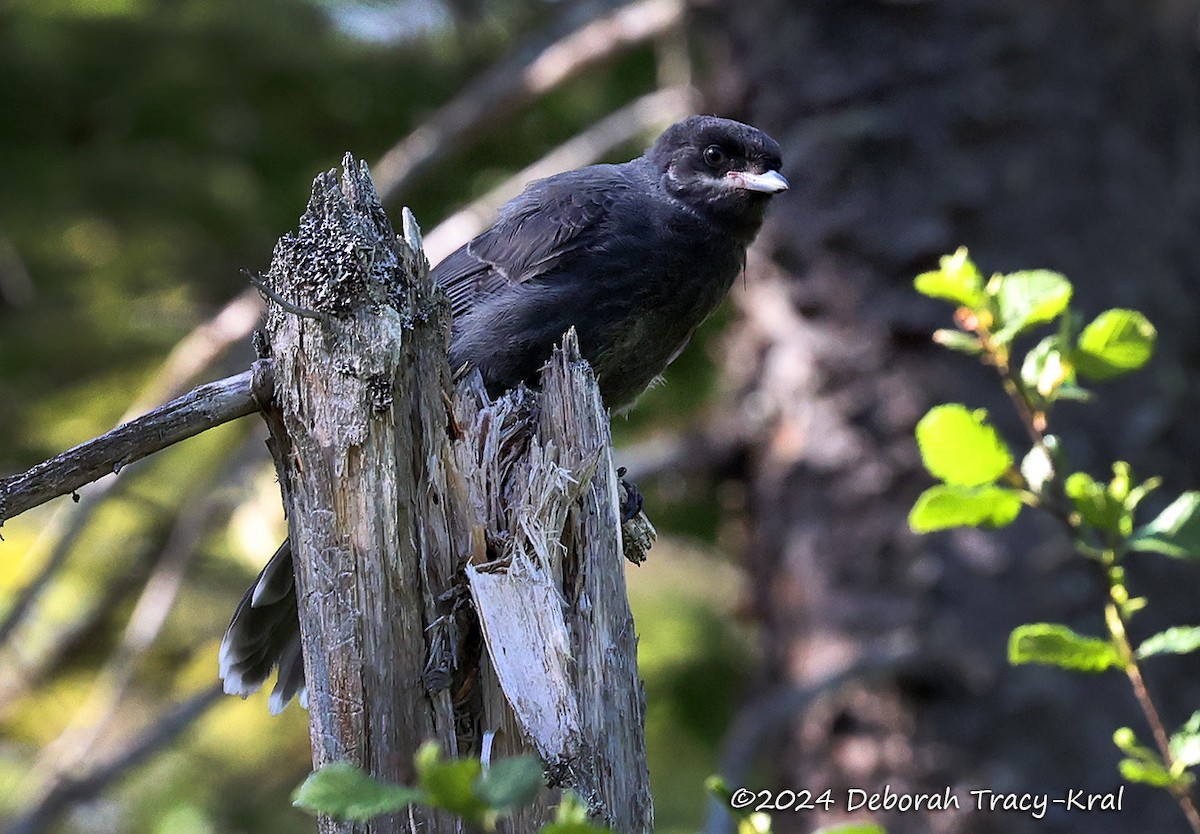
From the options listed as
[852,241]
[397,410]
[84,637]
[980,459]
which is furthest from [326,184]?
[84,637]

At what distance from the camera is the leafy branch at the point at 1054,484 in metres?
1.91

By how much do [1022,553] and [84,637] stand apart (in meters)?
4.32

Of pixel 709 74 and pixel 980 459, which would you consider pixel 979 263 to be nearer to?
pixel 709 74

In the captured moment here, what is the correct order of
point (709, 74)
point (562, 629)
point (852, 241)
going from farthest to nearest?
point (709, 74), point (852, 241), point (562, 629)

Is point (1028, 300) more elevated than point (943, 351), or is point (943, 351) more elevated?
point (943, 351)

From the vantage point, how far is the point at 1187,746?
1.82 meters

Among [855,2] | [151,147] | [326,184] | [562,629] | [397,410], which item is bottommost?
[562,629]

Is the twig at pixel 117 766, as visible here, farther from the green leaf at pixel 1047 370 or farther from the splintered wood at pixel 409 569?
the green leaf at pixel 1047 370

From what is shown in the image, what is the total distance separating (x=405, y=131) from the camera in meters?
6.48

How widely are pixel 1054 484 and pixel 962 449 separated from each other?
190 mm

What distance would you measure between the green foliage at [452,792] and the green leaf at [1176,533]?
1151 mm

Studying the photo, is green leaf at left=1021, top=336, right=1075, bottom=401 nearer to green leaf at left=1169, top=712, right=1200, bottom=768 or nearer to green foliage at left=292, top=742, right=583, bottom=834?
green leaf at left=1169, top=712, right=1200, bottom=768

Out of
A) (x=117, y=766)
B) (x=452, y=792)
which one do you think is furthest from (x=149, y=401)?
(x=452, y=792)

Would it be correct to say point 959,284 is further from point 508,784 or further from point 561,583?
point 508,784
